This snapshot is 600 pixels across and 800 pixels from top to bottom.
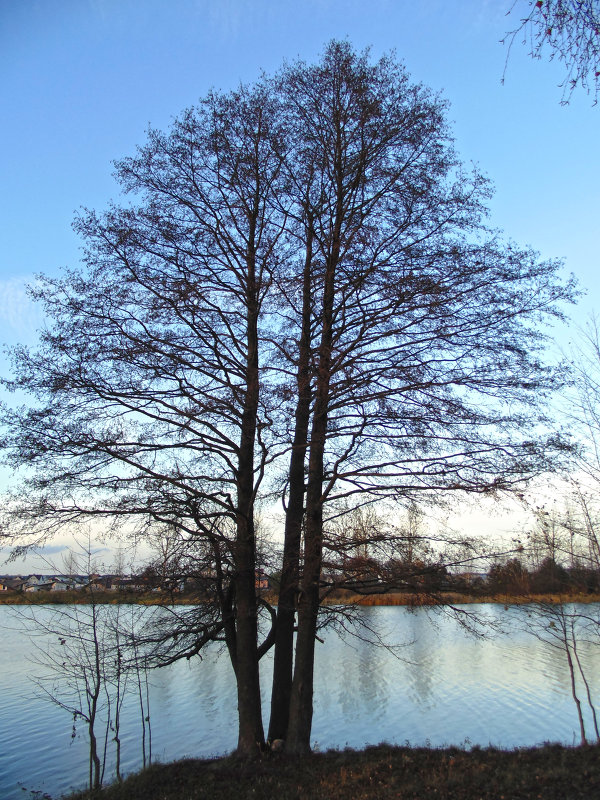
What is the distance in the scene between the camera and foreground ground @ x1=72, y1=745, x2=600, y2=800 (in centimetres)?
620

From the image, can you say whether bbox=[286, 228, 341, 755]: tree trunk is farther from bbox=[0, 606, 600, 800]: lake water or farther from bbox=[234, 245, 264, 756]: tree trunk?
bbox=[0, 606, 600, 800]: lake water

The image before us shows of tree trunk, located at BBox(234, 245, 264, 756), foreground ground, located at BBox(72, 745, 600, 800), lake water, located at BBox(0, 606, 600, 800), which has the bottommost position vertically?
lake water, located at BBox(0, 606, 600, 800)

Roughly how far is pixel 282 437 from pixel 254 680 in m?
3.67

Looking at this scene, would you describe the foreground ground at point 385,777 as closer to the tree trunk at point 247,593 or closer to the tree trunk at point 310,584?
the tree trunk at point 310,584

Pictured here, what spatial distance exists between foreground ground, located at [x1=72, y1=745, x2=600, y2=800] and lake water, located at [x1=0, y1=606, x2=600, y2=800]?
177 centimetres

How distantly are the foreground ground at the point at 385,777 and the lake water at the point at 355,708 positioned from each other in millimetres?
1765

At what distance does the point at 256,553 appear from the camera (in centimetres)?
924

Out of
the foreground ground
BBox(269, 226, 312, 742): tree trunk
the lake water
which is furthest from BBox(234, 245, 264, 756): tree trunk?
the lake water

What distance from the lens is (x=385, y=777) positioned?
268 inches

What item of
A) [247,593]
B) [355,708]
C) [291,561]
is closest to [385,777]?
[291,561]

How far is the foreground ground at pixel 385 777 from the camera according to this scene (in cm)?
620

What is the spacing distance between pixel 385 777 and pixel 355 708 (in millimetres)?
10021

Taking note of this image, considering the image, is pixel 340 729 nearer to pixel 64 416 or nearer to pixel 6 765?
pixel 6 765

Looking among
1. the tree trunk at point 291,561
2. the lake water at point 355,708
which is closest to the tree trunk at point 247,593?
the tree trunk at point 291,561
